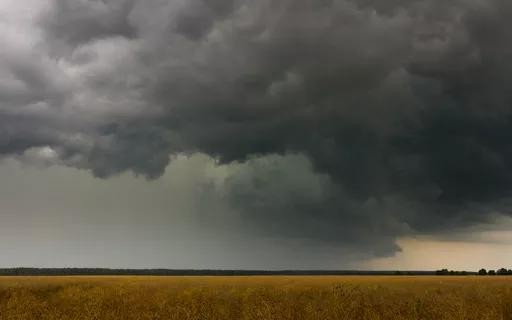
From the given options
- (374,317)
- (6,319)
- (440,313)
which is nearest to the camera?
(374,317)

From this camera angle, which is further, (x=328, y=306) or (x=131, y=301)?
(x=131, y=301)

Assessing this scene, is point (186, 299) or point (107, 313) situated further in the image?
point (186, 299)

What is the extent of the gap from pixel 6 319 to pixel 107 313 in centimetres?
518

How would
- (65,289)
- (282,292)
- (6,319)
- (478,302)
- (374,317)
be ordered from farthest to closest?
1. (65,289)
2. (282,292)
3. (478,302)
4. (6,319)
5. (374,317)

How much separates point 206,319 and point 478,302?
651 inches

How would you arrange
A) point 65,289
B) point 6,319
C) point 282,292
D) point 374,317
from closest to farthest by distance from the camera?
point 374,317, point 6,319, point 282,292, point 65,289

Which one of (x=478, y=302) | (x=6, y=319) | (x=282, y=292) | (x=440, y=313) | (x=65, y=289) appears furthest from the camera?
(x=65, y=289)

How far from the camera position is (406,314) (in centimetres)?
2580

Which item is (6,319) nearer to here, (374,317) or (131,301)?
(131,301)

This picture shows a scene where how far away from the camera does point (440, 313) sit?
24.4 meters

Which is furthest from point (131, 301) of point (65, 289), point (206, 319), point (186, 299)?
point (65, 289)

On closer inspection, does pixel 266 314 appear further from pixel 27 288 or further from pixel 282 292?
pixel 27 288

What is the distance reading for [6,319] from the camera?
85.8 feet

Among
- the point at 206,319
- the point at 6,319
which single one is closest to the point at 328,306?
the point at 206,319
